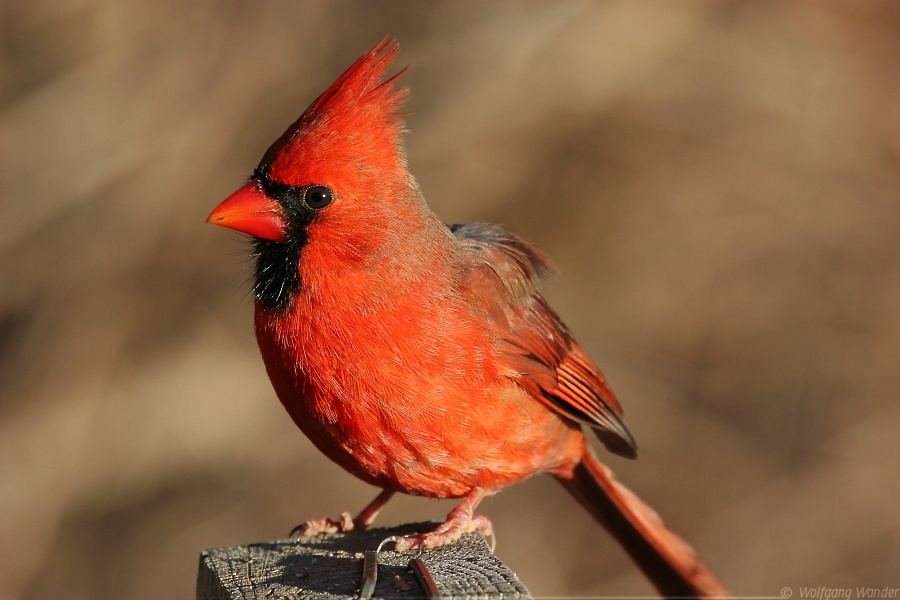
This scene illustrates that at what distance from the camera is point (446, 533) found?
9.05 ft

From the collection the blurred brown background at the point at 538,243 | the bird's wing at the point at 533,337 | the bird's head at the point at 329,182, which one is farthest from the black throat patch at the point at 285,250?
the blurred brown background at the point at 538,243

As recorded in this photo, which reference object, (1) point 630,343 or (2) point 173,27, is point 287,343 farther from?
(1) point 630,343

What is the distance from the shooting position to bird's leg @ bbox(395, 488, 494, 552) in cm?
268

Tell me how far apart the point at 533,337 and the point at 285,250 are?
80 centimetres

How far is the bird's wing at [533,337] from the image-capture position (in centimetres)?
314

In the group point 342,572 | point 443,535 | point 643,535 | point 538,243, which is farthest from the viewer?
point 538,243

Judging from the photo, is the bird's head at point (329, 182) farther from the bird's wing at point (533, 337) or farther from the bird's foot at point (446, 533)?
the bird's foot at point (446, 533)

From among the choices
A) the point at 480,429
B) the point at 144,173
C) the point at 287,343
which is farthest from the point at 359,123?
the point at 144,173

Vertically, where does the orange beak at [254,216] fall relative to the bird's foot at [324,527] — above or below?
above

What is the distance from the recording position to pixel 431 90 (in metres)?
5.05

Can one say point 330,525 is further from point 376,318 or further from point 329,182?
point 329,182

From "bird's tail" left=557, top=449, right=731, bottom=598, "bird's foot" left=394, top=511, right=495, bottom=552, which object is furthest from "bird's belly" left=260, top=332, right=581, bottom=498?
"bird's tail" left=557, top=449, right=731, bottom=598

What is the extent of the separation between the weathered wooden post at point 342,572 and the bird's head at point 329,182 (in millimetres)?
644

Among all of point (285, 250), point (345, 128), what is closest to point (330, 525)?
point (285, 250)
